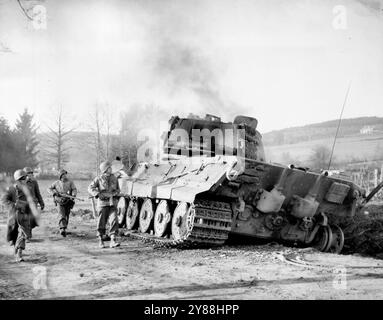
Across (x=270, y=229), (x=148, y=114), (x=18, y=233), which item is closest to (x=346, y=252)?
(x=270, y=229)

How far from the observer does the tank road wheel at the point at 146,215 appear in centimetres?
1139

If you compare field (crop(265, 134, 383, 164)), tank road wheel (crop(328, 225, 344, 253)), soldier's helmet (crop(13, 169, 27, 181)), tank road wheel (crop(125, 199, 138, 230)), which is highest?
field (crop(265, 134, 383, 164))

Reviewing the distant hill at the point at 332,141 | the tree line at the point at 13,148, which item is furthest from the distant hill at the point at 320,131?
the tree line at the point at 13,148

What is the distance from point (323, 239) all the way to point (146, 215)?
415 centimetres

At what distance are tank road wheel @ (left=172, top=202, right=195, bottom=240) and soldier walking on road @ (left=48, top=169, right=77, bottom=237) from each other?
114 inches

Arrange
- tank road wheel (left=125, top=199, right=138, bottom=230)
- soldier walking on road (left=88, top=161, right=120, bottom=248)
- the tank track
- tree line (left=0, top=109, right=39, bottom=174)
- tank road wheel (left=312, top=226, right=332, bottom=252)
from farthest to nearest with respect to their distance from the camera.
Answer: tree line (left=0, top=109, right=39, bottom=174), tank road wheel (left=125, top=199, right=138, bottom=230), tank road wheel (left=312, top=226, right=332, bottom=252), soldier walking on road (left=88, top=161, right=120, bottom=248), the tank track

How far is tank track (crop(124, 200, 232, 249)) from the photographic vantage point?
8750 mm

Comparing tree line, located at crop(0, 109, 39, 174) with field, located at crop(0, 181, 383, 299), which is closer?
field, located at crop(0, 181, 383, 299)

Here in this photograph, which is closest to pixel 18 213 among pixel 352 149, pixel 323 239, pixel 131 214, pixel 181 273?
pixel 181 273

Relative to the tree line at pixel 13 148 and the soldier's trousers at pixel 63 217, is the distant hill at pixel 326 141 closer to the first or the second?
the tree line at pixel 13 148

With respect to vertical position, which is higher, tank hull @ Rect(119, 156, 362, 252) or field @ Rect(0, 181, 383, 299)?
tank hull @ Rect(119, 156, 362, 252)

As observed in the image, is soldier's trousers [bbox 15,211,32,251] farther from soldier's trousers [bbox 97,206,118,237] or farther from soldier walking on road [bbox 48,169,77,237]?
soldier walking on road [bbox 48,169,77,237]

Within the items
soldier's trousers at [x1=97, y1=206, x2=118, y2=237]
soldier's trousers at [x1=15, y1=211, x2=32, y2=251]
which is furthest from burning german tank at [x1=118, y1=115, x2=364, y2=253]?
soldier's trousers at [x1=15, y1=211, x2=32, y2=251]
